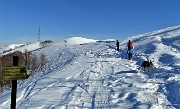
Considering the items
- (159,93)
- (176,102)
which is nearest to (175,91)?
(159,93)

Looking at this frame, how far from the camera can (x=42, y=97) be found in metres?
13.9

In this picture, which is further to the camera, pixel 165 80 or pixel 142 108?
pixel 165 80

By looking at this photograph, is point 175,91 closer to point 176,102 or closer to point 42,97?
point 176,102

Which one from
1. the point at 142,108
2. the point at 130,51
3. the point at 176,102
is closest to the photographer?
the point at 142,108

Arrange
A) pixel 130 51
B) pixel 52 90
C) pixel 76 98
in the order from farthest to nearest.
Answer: pixel 130 51 < pixel 52 90 < pixel 76 98

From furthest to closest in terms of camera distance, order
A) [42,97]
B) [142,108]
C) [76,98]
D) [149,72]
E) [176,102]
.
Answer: [149,72] < [42,97] < [76,98] < [176,102] < [142,108]

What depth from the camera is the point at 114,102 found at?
12.1m

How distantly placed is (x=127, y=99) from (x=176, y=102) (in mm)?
1783

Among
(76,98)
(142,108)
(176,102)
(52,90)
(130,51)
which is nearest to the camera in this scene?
(142,108)

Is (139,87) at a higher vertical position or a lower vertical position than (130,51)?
lower

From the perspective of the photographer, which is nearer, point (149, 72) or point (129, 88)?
point (129, 88)

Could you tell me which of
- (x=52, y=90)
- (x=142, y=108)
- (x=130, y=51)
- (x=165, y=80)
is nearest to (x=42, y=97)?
(x=52, y=90)

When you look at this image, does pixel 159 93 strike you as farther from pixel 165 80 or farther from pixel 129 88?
pixel 165 80

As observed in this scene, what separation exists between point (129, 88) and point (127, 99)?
1834 mm
